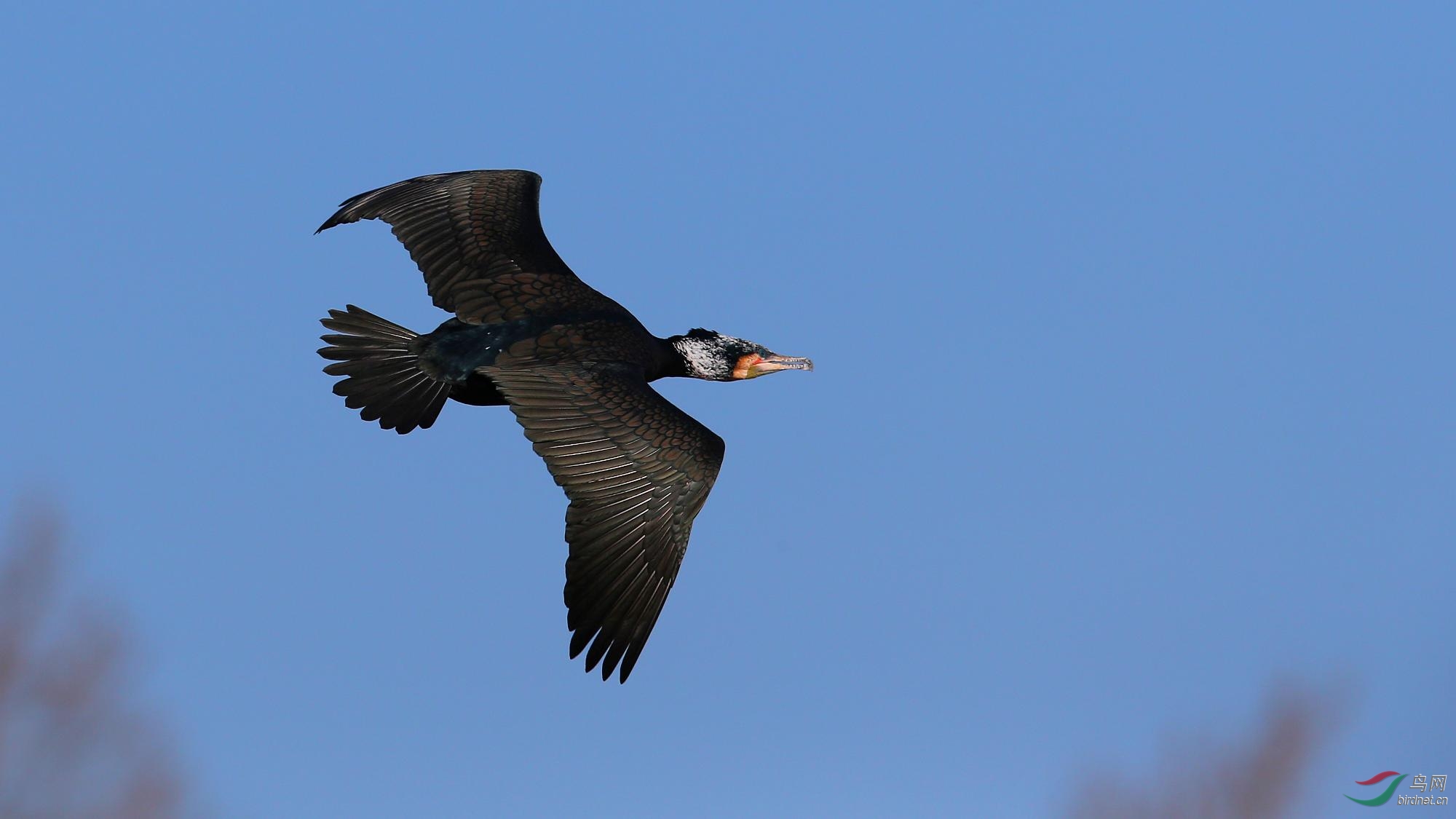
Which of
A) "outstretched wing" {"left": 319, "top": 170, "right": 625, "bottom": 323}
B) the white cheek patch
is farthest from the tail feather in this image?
the white cheek patch

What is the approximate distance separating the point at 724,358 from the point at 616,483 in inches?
80.8

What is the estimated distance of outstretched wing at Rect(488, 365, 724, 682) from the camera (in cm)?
796

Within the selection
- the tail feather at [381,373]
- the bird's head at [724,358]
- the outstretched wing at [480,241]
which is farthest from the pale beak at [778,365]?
the tail feather at [381,373]

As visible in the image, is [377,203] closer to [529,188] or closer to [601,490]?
[529,188]

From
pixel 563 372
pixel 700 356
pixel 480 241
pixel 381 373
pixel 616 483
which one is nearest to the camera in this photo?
pixel 616 483

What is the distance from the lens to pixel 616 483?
27.4ft

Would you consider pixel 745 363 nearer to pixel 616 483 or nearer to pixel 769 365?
pixel 769 365

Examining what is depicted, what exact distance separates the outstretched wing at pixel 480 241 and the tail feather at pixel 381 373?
1.33ft

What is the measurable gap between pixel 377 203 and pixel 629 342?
6.79ft

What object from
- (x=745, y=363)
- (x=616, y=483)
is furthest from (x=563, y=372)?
(x=745, y=363)

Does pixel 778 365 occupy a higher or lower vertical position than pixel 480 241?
lower

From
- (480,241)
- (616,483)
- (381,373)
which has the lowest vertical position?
(616,483)

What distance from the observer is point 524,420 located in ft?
28.2

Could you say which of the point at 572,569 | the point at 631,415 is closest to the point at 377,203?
the point at 631,415
